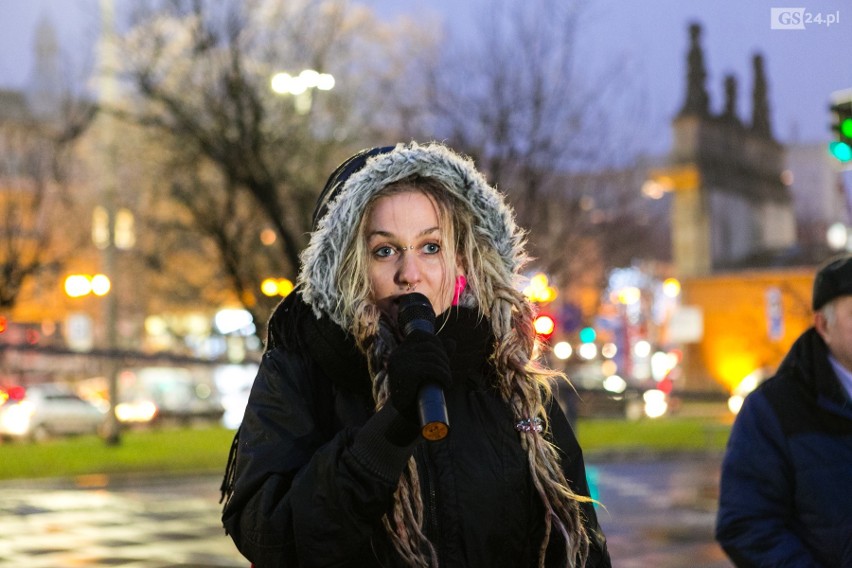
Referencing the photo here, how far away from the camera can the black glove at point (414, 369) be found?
252cm

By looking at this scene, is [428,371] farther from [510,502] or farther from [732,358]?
[732,358]

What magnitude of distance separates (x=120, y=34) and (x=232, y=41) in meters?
2.79

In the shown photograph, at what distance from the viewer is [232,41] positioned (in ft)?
76.7

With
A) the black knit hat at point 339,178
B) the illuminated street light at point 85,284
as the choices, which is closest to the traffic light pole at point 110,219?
the illuminated street light at point 85,284

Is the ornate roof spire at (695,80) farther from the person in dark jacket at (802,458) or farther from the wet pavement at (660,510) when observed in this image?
the person in dark jacket at (802,458)

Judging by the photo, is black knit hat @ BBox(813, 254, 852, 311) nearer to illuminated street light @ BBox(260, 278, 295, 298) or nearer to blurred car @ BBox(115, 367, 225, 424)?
illuminated street light @ BBox(260, 278, 295, 298)

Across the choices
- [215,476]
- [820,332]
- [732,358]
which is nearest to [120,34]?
[215,476]

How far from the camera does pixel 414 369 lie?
8.27 feet

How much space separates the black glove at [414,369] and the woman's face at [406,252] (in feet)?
1.14

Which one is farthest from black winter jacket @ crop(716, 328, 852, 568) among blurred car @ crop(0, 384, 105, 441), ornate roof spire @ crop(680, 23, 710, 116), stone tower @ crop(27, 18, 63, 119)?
ornate roof spire @ crop(680, 23, 710, 116)

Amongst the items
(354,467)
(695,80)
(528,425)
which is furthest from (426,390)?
(695,80)

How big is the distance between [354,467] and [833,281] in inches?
79.9

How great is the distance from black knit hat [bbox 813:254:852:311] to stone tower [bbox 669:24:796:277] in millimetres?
43528

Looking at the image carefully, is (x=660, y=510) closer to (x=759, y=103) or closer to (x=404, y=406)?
(x=404, y=406)
